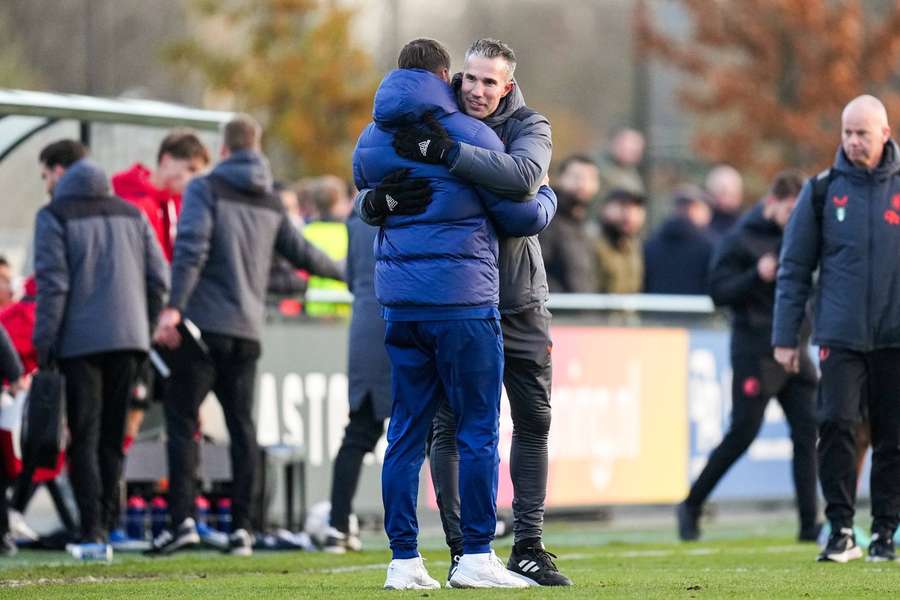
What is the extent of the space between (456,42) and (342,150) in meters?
34.0

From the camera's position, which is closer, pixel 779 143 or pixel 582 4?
pixel 779 143

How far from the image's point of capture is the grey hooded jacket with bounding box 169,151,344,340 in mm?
Result: 12336

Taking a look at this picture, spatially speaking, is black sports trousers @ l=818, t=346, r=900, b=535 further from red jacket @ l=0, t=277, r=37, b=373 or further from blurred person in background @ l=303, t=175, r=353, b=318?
red jacket @ l=0, t=277, r=37, b=373

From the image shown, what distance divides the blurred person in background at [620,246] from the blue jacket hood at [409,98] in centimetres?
922

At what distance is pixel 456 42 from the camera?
66562mm

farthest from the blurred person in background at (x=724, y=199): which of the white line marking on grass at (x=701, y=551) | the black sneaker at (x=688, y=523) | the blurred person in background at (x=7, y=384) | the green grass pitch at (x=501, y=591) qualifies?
the blurred person in background at (x=7, y=384)

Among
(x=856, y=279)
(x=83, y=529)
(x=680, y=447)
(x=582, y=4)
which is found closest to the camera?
(x=856, y=279)

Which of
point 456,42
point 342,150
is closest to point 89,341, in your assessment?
point 342,150

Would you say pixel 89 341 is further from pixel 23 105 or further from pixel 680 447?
pixel 680 447

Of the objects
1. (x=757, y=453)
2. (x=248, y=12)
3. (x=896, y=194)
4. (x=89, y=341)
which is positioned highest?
(x=248, y=12)

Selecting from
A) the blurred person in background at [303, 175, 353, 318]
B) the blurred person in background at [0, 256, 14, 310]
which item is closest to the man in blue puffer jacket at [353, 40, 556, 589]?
the blurred person in background at [303, 175, 353, 318]

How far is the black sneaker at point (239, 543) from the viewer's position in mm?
12461

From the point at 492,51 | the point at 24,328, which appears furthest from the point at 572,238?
the point at 492,51

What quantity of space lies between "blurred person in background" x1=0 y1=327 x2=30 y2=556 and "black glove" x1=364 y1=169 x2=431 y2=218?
3887 mm
